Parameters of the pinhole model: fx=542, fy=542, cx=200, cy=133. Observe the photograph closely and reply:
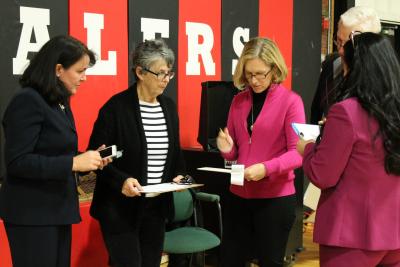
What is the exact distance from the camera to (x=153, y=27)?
14.1 ft

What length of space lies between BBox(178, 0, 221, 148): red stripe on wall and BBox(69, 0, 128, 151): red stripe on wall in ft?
2.05

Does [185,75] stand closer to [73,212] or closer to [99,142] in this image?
[99,142]

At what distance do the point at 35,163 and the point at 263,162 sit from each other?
3.72 feet

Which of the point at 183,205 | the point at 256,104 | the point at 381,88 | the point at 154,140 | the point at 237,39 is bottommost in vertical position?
the point at 183,205

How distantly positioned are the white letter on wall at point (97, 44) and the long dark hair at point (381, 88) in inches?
87.6

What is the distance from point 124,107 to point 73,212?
0.60m

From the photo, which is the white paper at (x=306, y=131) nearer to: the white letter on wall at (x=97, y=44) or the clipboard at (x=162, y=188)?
the clipboard at (x=162, y=188)

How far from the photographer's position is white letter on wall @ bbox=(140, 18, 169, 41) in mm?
4238

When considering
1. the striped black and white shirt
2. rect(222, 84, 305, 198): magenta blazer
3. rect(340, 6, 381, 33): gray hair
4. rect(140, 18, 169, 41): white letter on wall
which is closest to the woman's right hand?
the striped black and white shirt

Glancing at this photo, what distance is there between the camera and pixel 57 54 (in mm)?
2336

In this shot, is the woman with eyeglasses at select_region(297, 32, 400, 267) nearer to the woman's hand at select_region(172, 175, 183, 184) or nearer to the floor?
the woman's hand at select_region(172, 175, 183, 184)

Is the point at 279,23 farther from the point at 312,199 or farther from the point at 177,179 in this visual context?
the point at 177,179

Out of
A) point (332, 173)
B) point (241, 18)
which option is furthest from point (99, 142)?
point (241, 18)

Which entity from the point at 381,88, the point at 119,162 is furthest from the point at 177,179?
the point at 381,88
